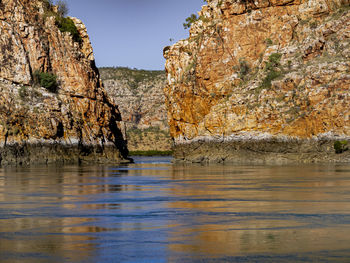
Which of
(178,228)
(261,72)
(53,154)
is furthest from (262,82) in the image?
(178,228)

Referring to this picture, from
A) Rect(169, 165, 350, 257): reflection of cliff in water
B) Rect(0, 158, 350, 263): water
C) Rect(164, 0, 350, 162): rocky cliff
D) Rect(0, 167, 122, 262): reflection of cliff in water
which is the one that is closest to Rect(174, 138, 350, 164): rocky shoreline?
Rect(164, 0, 350, 162): rocky cliff

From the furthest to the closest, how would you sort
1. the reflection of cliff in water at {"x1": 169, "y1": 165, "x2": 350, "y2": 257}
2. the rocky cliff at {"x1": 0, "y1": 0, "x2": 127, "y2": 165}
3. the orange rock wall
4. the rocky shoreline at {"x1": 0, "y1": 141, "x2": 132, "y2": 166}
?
the rocky cliff at {"x1": 0, "y1": 0, "x2": 127, "y2": 165} → the orange rock wall → the rocky shoreline at {"x1": 0, "y1": 141, "x2": 132, "y2": 166} → the reflection of cliff in water at {"x1": 169, "y1": 165, "x2": 350, "y2": 257}

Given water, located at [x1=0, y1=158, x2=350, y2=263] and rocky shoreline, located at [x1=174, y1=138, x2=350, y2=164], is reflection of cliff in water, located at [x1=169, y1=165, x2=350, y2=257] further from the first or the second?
rocky shoreline, located at [x1=174, y1=138, x2=350, y2=164]

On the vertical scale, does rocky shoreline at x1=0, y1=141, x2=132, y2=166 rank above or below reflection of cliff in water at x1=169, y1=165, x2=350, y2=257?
above

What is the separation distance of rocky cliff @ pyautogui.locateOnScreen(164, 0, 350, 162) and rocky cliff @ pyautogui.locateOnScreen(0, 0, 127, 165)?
11603 mm

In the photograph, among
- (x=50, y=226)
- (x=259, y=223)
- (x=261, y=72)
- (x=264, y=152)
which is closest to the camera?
(x=50, y=226)

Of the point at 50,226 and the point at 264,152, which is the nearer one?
the point at 50,226

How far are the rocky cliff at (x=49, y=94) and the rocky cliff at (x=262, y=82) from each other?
38.1ft

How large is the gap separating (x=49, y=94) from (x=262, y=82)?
2703 centimetres

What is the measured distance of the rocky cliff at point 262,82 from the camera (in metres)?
62.0

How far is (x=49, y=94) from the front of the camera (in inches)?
2847

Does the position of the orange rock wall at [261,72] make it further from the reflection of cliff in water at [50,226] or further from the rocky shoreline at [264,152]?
the reflection of cliff in water at [50,226]

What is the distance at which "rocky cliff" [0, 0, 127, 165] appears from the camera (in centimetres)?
6506

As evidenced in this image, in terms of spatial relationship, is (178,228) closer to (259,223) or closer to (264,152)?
(259,223)
